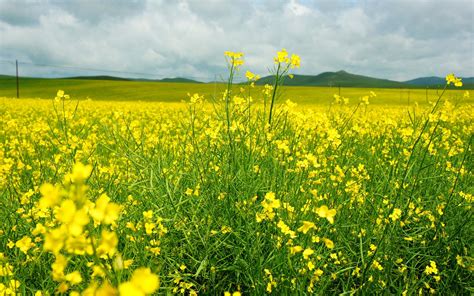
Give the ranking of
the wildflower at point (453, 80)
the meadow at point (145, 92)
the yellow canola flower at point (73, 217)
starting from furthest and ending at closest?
the meadow at point (145, 92)
the wildflower at point (453, 80)
the yellow canola flower at point (73, 217)

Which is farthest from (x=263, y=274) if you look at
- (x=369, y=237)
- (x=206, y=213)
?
(x=369, y=237)

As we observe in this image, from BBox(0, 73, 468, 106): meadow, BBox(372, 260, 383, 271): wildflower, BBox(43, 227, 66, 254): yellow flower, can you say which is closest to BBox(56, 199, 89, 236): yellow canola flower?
BBox(43, 227, 66, 254): yellow flower

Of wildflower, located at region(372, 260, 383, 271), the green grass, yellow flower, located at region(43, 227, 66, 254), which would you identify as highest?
the green grass

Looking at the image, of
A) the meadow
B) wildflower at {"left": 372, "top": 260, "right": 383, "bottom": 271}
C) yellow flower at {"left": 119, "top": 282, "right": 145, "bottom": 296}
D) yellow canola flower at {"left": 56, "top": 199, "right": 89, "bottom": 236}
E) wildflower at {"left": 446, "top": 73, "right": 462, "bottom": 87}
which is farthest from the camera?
the meadow

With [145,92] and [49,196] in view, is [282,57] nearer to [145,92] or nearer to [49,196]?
[49,196]

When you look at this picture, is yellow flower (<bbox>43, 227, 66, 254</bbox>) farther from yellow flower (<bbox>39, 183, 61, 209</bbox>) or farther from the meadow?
the meadow

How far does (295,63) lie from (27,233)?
8.33 feet

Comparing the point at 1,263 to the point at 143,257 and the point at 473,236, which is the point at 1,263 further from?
the point at 473,236

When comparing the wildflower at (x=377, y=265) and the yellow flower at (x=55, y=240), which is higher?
the yellow flower at (x=55, y=240)

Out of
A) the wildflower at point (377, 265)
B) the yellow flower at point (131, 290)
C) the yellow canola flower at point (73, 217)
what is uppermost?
the yellow canola flower at point (73, 217)

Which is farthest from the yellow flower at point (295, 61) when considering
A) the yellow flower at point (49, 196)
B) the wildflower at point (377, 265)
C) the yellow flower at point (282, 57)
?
the yellow flower at point (49, 196)

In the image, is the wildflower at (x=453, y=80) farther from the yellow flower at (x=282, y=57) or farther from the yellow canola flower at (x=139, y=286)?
the yellow canola flower at (x=139, y=286)

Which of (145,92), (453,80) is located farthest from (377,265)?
(145,92)

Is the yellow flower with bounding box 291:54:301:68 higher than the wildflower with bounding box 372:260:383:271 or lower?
higher
